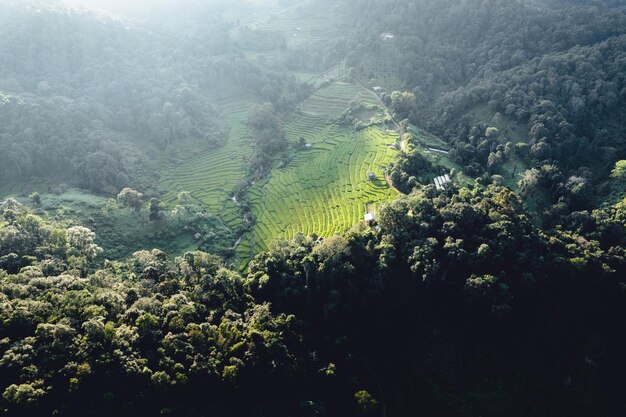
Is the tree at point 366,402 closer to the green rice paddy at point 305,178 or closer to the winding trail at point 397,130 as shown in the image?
the green rice paddy at point 305,178

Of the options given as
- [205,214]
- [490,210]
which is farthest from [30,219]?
[490,210]

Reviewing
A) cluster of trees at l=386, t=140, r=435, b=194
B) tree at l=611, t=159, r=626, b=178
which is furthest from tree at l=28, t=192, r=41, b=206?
tree at l=611, t=159, r=626, b=178

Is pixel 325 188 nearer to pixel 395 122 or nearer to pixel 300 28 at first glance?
pixel 395 122

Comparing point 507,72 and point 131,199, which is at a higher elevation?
point 507,72

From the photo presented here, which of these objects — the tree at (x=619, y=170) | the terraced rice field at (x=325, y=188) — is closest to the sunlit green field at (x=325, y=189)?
the terraced rice field at (x=325, y=188)

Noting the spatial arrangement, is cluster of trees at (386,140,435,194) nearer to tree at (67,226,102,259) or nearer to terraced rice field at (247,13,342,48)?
tree at (67,226,102,259)

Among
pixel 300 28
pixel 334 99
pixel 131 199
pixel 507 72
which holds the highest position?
pixel 300 28

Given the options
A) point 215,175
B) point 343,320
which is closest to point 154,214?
point 215,175
